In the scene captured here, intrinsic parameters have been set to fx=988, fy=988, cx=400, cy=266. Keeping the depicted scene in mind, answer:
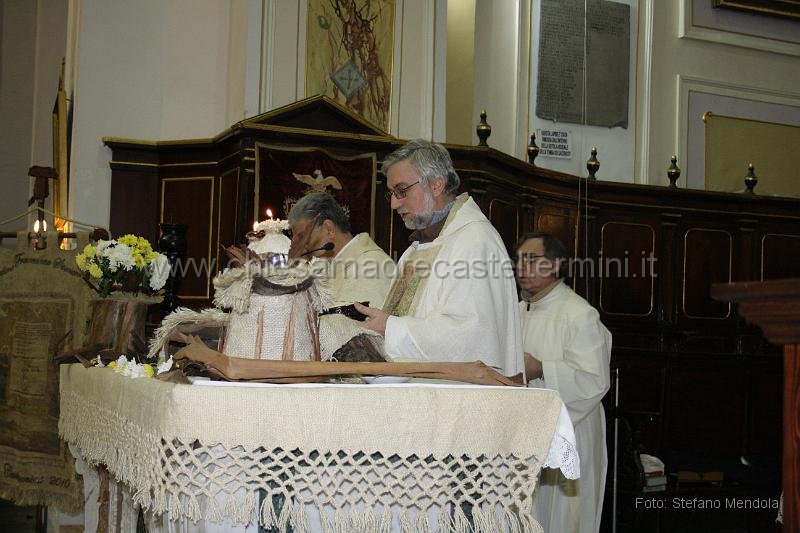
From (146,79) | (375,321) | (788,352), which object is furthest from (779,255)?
(788,352)

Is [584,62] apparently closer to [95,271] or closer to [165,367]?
[95,271]

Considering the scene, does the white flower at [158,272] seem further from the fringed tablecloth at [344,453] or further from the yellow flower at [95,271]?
the fringed tablecloth at [344,453]

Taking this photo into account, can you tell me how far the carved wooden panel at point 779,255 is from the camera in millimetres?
10166

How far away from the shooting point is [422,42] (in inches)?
356

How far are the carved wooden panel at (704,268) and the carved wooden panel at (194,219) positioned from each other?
478cm

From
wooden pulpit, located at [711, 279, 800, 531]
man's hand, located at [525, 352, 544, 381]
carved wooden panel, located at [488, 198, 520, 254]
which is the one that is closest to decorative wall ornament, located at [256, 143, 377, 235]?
carved wooden panel, located at [488, 198, 520, 254]

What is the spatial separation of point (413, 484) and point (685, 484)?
17.7ft

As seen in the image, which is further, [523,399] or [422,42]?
[422,42]

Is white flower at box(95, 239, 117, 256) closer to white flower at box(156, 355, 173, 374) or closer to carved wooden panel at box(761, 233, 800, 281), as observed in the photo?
white flower at box(156, 355, 173, 374)

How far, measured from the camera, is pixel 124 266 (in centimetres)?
478

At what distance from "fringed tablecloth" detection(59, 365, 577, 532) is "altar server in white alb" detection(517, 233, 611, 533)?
7.12 ft

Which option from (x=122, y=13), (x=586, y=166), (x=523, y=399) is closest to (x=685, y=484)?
(x=586, y=166)

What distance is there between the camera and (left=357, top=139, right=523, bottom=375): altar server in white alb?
313 centimetres

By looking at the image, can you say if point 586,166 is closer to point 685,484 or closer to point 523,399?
point 685,484
